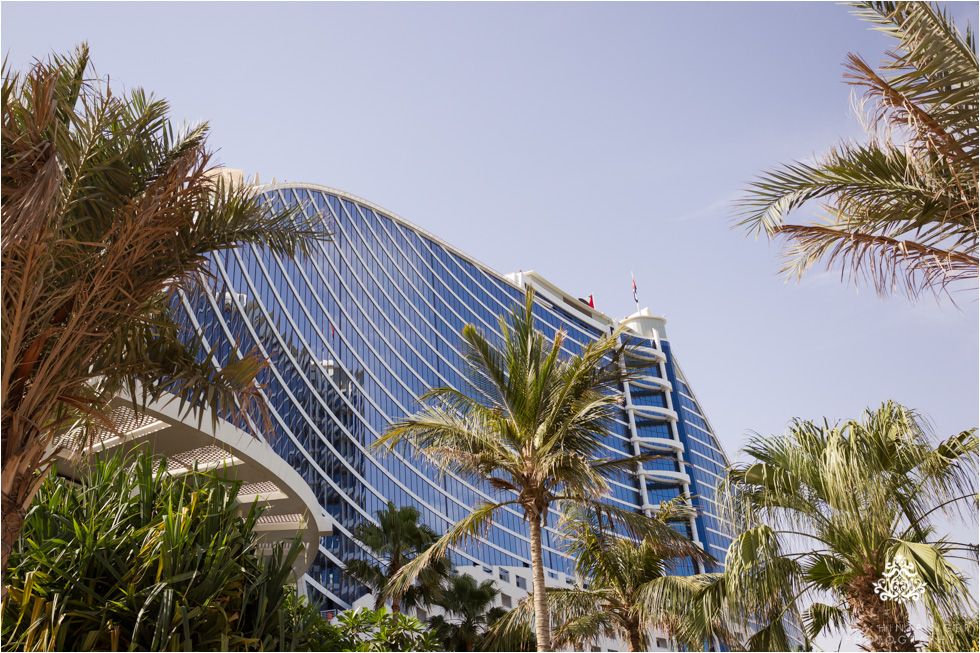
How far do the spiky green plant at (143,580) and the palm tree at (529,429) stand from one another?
4.60m

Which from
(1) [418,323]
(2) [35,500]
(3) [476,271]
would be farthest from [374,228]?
(2) [35,500]

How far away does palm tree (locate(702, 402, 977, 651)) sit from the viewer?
6.89 meters

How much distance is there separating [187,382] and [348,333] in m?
59.2

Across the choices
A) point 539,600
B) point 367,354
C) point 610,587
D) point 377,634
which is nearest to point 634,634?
point 610,587

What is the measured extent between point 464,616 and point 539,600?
2131 cm

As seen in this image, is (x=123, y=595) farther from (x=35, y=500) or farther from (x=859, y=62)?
(x=859, y=62)

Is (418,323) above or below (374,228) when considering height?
below

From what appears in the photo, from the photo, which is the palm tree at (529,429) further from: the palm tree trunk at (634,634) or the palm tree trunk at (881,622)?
the palm tree trunk at (634,634)

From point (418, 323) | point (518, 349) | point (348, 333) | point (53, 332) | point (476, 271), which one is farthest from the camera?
point (476, 271)

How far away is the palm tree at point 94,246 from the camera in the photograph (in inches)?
181

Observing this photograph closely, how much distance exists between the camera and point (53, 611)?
4.93m


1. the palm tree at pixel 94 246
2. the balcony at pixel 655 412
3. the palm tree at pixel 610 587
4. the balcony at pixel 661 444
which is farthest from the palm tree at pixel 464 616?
the balcony at pixel 655 412

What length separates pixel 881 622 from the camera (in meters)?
6.91

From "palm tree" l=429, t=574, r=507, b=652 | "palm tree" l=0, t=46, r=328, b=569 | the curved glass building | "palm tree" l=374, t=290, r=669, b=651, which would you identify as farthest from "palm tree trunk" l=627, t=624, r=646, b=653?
the curved glass building
